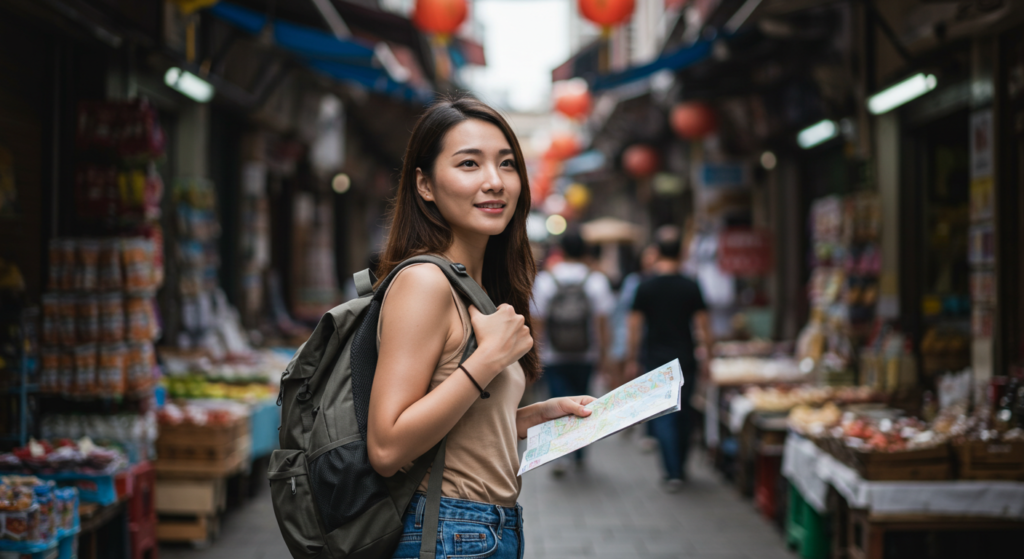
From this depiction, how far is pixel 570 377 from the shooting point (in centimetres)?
816

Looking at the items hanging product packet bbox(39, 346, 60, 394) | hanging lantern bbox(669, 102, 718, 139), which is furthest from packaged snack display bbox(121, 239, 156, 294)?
hanging lantern bbox(669, 102, 718, 139)

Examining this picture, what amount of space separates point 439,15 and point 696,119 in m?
4.18

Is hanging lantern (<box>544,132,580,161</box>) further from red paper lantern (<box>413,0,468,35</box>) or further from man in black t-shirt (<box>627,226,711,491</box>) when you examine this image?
man in black t-shirt (<box>627,226,711,491</box>)

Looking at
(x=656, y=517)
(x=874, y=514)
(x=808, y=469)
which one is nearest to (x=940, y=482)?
(x=874, y=514)

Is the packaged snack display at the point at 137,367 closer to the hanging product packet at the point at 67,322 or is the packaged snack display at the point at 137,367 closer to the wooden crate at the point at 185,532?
the hanging product packet at the point at 67,322

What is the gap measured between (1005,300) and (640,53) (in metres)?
19.3

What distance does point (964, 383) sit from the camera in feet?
19.0

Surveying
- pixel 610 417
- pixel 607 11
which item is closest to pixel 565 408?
pixel 610 417

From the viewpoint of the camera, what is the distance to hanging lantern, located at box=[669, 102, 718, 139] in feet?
37.9

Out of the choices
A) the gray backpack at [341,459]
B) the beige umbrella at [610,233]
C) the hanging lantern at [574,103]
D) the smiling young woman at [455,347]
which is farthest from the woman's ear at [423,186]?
the beige umbrella at [610,233]

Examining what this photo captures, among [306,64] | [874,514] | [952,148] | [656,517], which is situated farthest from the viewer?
[306,64]

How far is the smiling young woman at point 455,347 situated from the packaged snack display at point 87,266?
353cm

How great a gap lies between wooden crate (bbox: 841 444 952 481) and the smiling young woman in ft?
9.68

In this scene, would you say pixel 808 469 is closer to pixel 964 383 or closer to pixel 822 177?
pixel 964 383
